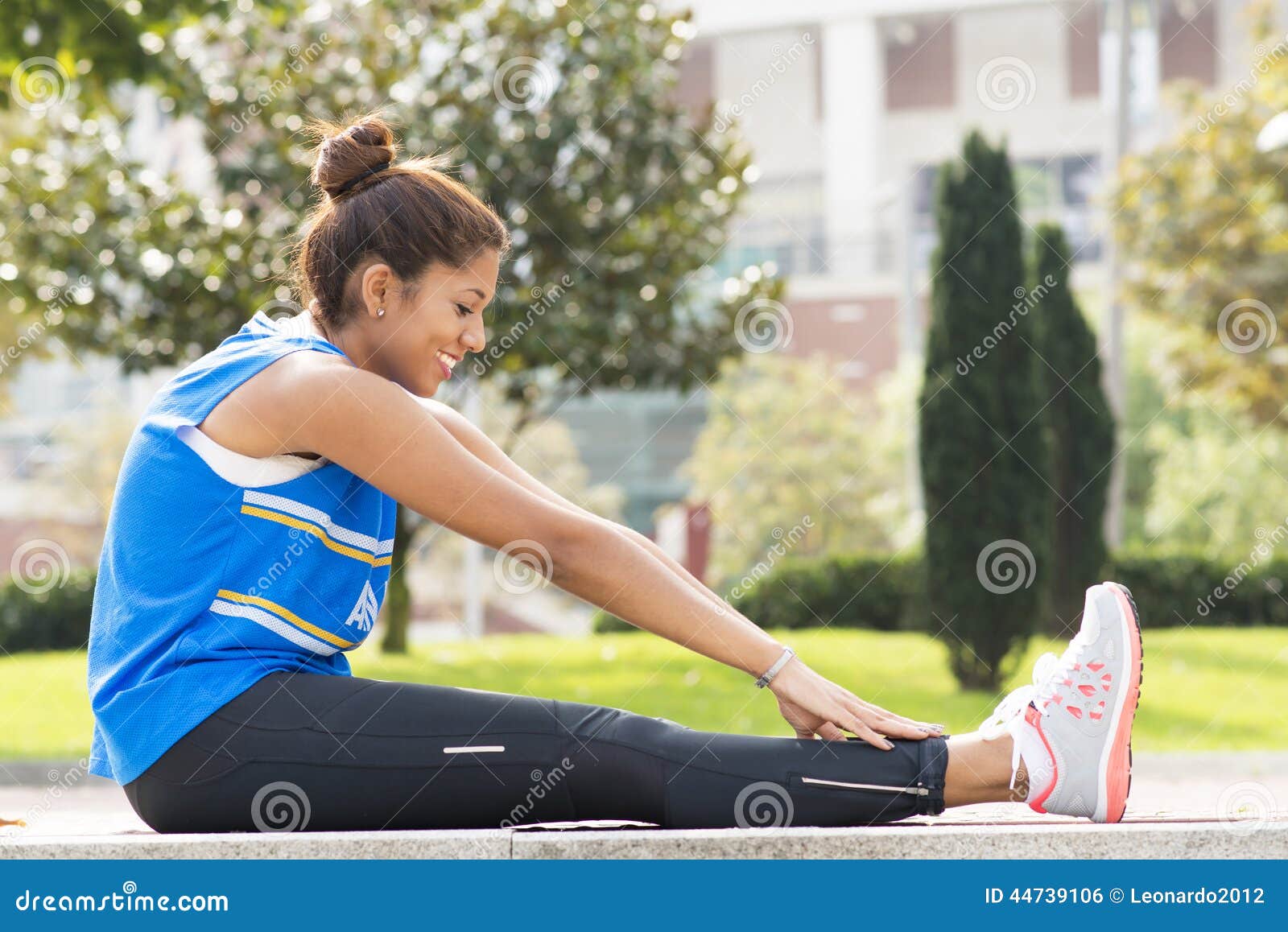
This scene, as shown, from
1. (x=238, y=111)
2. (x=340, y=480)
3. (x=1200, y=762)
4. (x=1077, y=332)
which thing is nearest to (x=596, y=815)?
(x=340, y=480)

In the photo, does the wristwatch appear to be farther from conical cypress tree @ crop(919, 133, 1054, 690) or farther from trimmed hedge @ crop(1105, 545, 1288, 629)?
trimmed hedge @ crop(1105, 545, 1288, 629)

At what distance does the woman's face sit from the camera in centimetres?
234

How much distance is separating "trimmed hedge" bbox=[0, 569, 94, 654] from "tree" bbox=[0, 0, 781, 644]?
5.52 metres

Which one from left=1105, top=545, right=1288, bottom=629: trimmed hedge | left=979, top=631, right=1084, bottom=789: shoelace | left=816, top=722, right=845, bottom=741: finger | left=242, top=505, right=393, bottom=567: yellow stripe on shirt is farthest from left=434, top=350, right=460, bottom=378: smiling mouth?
left=1105, top=545, right=1288, bottom=629: trimmed hedge

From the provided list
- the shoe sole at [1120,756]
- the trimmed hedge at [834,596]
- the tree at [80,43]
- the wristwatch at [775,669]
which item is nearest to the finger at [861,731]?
the wristwatch at [775,669]

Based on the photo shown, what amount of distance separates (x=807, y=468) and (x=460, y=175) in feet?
65.6

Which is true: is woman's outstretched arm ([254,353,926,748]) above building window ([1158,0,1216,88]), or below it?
below

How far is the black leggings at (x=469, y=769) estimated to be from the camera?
2.14m

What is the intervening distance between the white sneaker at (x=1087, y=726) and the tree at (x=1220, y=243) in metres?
13.3

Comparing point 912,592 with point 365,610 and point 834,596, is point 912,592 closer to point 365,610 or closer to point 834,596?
point 834,596

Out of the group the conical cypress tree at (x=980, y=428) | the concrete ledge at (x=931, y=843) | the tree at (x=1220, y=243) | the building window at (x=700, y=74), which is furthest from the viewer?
the building window at (x=700, y=74)

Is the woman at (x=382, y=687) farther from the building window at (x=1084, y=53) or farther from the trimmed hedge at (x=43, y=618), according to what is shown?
the building window at (x=1084, y=53)

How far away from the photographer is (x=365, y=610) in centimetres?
229

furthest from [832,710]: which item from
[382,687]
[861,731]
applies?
[382,687]
